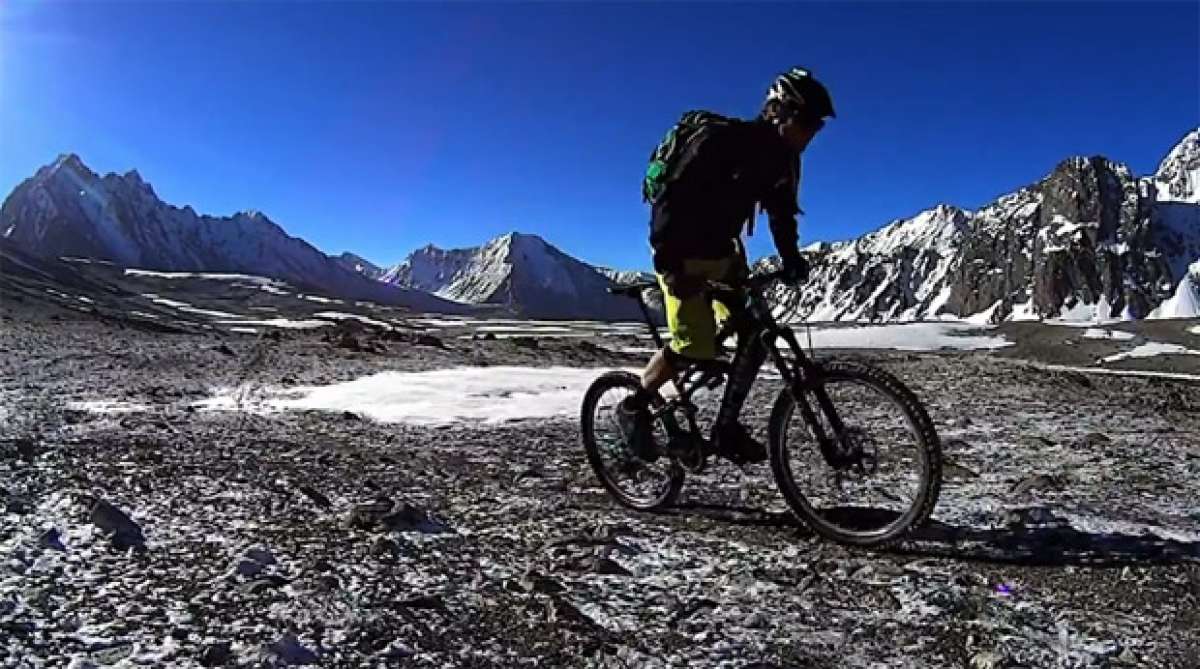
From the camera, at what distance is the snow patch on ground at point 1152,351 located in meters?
53.3

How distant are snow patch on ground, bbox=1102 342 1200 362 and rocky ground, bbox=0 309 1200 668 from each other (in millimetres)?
53664

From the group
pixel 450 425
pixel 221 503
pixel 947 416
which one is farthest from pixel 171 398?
pixel 947 416

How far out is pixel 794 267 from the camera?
5.36 meters

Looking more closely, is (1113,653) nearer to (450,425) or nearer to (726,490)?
(726,490)

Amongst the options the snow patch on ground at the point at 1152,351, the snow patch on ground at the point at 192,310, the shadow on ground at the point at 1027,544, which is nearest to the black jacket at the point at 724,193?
the shadow on ground at the point at 1027,544

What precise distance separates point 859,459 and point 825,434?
10.4 inches

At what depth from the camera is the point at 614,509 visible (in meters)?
5.93

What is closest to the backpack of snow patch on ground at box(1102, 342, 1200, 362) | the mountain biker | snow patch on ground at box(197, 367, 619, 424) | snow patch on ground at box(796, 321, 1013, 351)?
the mountain biker

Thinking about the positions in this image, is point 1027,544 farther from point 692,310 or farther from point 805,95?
point 805,95

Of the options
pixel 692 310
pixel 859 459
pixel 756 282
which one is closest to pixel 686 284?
pixel 692 310

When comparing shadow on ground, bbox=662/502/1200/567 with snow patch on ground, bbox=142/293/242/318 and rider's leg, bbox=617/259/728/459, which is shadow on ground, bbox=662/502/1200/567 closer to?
rider's leg, bbox=617/259/728/459

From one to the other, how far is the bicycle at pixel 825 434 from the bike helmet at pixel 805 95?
1092mm

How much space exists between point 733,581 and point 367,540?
2166 millimetres

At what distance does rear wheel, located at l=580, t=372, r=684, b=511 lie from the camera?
595 cm
